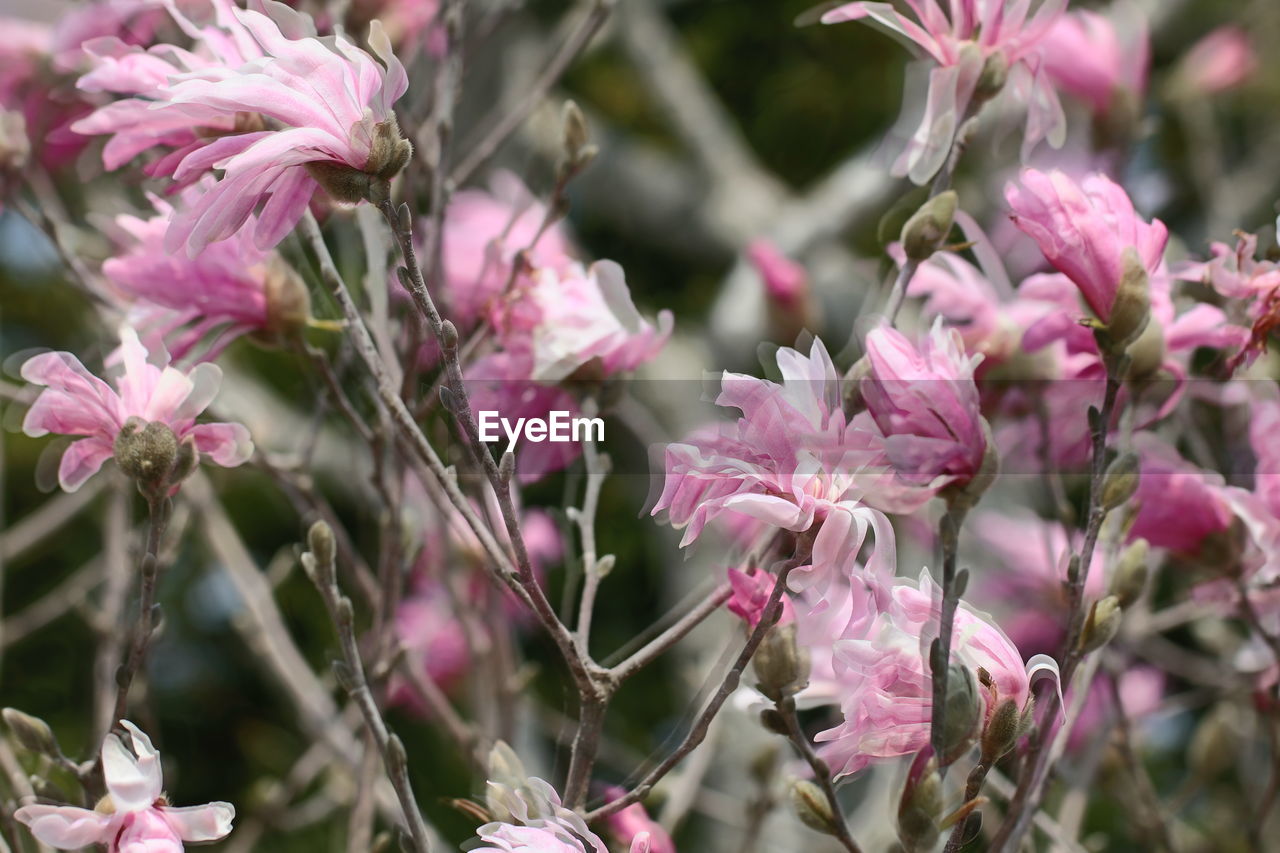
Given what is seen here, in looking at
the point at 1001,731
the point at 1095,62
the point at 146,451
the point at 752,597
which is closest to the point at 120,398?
the point at 146,451

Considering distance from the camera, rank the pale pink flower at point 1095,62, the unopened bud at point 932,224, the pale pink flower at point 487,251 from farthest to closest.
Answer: the pale pink flower at point 1095,62 < the pale pink flower at point 487,251 < the unopened bud at point 932,224

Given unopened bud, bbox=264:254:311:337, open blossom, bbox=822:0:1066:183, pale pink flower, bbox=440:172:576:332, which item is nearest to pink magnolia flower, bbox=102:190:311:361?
unopened bud, bbox=264:254:311:337

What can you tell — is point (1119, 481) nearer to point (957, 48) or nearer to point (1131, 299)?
point (1131, 299)

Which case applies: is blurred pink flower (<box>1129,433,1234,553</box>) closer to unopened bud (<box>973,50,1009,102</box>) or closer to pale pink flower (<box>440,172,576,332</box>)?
unopened bud (<box>973,50,1009,102</box>)

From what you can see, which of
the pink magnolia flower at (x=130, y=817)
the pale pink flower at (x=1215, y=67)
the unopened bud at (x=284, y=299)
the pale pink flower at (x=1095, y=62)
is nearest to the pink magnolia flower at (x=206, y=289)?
the unopened bud at (x=284, y=299)

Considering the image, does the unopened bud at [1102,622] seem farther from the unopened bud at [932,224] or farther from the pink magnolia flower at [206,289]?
the pink magnolia flower at [206,289]

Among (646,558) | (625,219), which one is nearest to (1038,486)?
(646,558)
